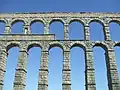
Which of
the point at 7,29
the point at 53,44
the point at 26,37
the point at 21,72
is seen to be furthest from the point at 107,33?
the point at 7,29

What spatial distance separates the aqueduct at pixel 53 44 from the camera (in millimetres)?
24392

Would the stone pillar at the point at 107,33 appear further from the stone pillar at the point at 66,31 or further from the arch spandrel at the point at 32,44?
the arch spandrel at the point at 32,44

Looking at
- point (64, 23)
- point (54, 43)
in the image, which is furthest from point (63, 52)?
point (64, 23)

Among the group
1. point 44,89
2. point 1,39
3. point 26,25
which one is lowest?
point 44,89

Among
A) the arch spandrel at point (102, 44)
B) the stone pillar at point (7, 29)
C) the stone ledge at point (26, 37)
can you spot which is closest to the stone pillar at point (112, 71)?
the arch spandrel at point (102, 44)

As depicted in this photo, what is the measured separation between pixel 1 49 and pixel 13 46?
1.44 m

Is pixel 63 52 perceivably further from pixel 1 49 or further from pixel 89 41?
pixel 1 49

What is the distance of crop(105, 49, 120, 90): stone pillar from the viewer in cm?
2408

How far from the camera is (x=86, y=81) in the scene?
24.5 metres

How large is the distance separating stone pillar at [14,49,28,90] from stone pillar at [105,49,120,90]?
28.1 ft

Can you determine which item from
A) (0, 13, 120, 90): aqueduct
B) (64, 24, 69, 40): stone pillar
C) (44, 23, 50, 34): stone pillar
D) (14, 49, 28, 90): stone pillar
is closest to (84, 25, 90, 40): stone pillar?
(0, 13, 120, 90): aqueduct

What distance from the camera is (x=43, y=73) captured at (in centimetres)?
2473

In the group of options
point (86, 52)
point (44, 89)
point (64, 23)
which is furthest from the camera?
point (64, 23)

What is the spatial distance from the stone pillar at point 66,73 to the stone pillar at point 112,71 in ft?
13.5
